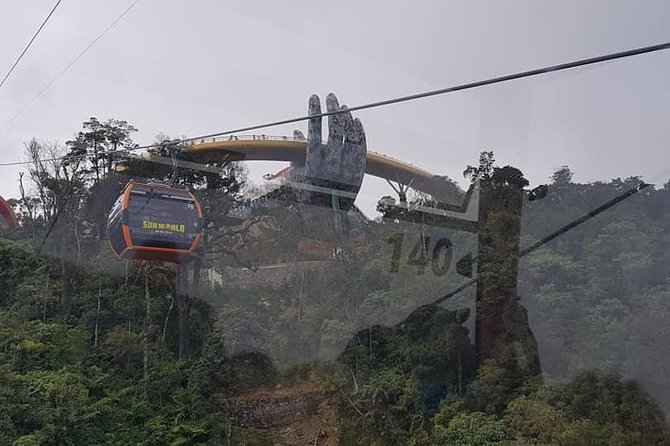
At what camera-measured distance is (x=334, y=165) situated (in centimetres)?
1480

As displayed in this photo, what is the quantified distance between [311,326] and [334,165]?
3325 mm

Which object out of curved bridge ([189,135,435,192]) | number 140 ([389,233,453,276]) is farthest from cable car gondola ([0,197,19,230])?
number 140 ([389,233,453,276])

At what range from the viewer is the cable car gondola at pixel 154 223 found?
11.2 m

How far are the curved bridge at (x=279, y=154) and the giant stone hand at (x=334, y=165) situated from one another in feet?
0.81

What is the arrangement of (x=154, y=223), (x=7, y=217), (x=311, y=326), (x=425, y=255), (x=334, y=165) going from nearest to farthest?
(x=154, y=223) → (x=425, y=255) → (x=311, y=326) → (x=334, y=165) → (x=7, y=217)

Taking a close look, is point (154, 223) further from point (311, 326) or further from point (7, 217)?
point (7, 217)

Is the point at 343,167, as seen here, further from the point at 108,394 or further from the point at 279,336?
the point at 108,394

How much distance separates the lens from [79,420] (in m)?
10.5

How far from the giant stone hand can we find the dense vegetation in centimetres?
44

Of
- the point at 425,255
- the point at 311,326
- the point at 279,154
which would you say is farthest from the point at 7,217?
the point at 425,255

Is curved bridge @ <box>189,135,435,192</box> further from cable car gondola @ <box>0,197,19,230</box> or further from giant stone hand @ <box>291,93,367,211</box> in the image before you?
cable car gondola @ <box>0,197,19,230</box>

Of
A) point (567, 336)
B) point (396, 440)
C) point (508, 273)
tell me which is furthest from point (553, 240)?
point (396, 440)

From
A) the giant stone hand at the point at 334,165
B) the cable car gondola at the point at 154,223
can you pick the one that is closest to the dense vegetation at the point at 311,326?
the giant stone hand at the point at 334,165

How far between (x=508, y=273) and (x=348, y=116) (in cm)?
508
